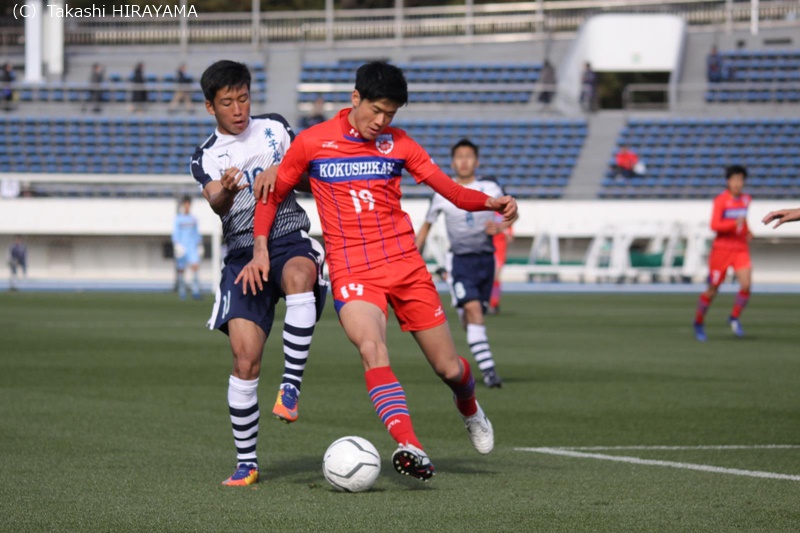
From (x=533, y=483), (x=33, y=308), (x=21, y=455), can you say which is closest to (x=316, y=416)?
(x=21, y=455)

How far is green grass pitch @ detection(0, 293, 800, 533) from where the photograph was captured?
5348 millimetres

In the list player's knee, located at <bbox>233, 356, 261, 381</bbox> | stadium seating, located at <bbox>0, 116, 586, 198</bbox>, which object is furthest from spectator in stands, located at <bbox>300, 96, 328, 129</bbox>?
player's knee, located at <bbox>233, 356, 261, 381</bbox>

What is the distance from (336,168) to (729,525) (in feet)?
8.24

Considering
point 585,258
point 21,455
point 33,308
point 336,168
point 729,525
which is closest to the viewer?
point 729,525

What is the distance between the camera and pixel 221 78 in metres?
6.32

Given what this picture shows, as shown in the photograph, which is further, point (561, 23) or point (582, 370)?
point (561, 23)

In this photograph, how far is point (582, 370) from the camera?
1325 cm

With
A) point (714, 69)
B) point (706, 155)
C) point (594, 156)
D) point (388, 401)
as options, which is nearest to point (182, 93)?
point (594, 156)

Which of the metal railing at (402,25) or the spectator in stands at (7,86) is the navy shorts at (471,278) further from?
the metal railing at (402,25)

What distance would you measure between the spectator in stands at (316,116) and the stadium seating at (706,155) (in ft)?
28.9

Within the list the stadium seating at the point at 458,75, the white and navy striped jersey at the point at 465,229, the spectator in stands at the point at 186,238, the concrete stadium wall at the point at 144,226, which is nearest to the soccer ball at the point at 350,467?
the white and navy striped jersey at the point at 465,229

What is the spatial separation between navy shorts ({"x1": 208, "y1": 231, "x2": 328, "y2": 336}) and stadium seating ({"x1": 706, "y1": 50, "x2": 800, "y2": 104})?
3669cm

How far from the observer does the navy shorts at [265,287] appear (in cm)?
638

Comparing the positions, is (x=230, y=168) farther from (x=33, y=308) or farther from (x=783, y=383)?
(x=33, y=308)
